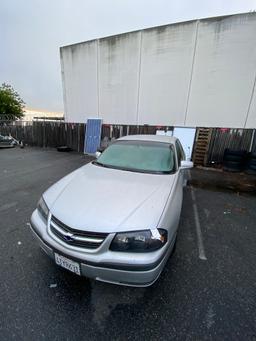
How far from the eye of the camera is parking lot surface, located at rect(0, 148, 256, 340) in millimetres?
1486

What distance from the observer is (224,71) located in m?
8.36

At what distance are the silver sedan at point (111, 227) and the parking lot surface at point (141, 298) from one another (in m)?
0.42

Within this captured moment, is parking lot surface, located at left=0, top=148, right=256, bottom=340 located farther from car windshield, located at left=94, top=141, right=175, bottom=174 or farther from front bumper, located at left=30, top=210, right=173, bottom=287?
car windshield, located at left=94, top=141, right=175, bottom=174

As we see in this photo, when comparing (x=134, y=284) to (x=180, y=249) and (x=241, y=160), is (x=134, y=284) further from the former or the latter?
(x=241, y=160)

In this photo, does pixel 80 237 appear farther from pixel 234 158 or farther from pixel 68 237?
pixel 234 158

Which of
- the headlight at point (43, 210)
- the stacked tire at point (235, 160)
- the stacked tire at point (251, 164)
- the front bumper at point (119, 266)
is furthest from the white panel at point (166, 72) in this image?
the front bumper at point (119, 266)

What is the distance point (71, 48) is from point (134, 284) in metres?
14.5

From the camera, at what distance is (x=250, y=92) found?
812 centimetres

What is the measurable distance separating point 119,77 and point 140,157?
9.48 meters

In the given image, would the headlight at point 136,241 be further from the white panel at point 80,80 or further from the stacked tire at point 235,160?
the white panel at point 80,80

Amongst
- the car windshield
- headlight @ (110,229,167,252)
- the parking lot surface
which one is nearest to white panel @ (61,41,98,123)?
the car windshield

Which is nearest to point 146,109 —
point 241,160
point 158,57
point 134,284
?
point 158,57

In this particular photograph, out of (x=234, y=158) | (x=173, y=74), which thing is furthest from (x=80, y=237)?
(x=173, y=74)

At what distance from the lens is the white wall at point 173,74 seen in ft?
26.7
